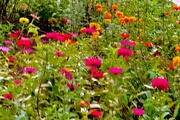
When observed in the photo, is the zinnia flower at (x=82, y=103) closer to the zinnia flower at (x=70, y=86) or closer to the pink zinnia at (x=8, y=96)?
the zinnia flower at (x=70, y=86)

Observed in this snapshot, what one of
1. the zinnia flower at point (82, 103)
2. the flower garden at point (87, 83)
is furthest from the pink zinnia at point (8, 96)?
the zinnia flower at point (82, 103)

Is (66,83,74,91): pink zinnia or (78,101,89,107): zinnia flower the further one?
(66,83,74,91): pink zinnia

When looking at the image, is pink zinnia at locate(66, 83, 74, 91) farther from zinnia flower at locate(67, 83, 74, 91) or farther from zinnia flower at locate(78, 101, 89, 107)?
zinnia flower at locate(78, 101, 89, 107)

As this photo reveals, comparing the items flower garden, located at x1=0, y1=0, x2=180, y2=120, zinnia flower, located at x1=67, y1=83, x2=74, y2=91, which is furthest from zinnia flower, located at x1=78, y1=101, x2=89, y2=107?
zinnia flower, located at x1=67, y1=83, x2=74, y2=91

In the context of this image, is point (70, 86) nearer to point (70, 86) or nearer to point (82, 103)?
point (70, 86)

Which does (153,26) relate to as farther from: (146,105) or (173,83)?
(146,105)

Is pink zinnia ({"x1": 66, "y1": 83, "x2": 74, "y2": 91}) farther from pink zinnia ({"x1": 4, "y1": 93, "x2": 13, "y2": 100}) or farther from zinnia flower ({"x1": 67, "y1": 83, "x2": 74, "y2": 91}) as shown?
pink zinnia ({"x1": 4, "y1": 93, "x2": 13, "y2": 100})

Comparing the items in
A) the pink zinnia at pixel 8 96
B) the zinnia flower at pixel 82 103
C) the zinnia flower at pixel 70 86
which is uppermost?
the pink zinnia at pixel 8 96

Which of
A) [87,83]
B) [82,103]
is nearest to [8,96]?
[82,103]

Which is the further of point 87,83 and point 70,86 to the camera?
point 87,83

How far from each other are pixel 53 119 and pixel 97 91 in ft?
1.74

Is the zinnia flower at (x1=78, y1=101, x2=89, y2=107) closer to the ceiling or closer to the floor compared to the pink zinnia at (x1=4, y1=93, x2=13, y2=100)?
closer to the floor

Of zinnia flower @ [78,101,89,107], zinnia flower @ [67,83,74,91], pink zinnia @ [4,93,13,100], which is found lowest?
zinnia flower @ [78,101,89,107]

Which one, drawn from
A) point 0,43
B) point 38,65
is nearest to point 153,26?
point 0,43
